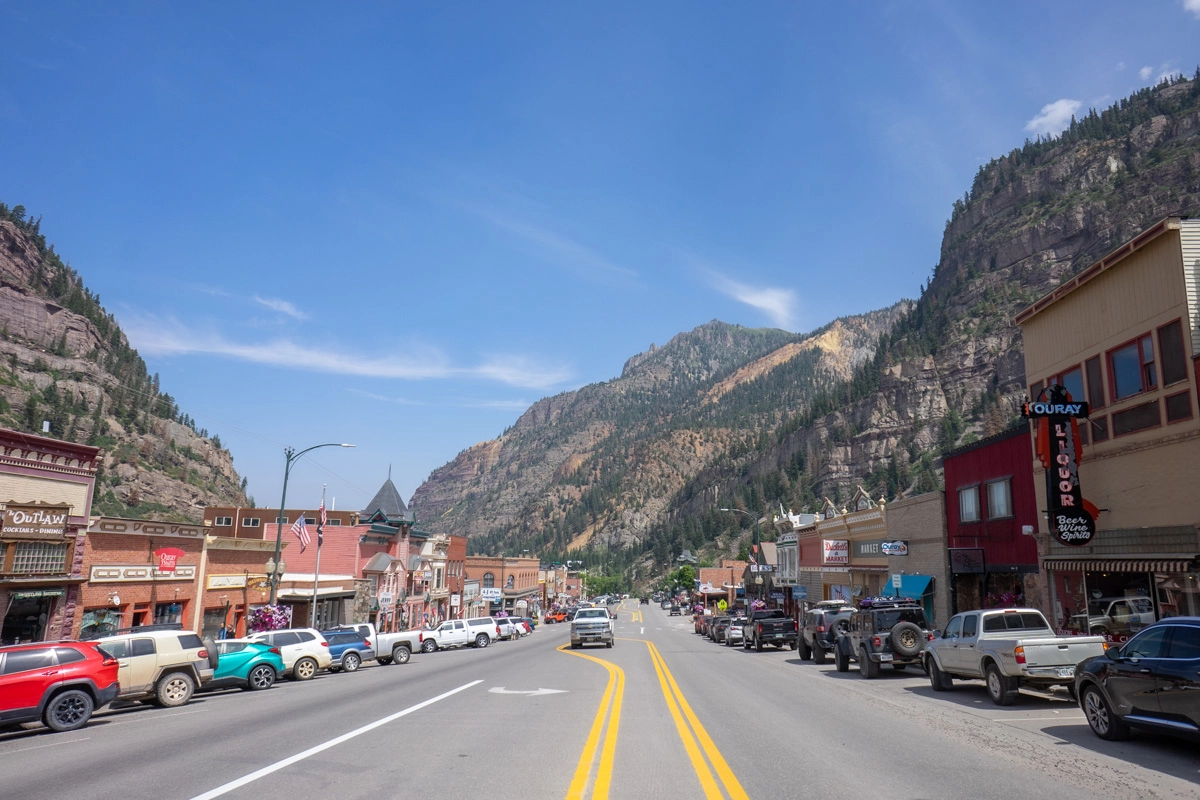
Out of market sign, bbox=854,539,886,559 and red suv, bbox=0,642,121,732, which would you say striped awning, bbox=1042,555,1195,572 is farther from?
red suv, bbox=0,642,121,732

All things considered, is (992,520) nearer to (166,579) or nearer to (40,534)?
(166,579)

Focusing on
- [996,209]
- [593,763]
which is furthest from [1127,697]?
[996,209]

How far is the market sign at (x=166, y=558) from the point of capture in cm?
3047

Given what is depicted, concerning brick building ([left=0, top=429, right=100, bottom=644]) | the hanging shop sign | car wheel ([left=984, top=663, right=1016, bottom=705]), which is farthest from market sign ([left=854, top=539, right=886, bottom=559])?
brick building ([left=0, top=429, right=100, bottom=644])

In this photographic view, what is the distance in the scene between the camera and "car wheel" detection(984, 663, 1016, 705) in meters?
14.5

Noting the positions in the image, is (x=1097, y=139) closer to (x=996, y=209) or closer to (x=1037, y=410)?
(x=996, y=209)

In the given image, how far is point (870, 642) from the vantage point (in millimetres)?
21297

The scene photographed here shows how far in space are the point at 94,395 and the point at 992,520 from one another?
497ft

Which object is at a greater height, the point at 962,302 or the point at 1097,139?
the point at 1097,139

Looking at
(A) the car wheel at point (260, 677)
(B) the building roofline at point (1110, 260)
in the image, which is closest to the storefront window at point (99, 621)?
(A) the car wheel at point (260, 677)

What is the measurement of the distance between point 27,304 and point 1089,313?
168 m

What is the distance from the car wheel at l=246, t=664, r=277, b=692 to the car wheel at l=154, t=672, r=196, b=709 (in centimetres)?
339

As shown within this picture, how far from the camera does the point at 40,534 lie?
2495 centimetres

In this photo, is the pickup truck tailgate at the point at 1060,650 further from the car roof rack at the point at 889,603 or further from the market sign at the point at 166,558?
the market sign at the point at 166,558
